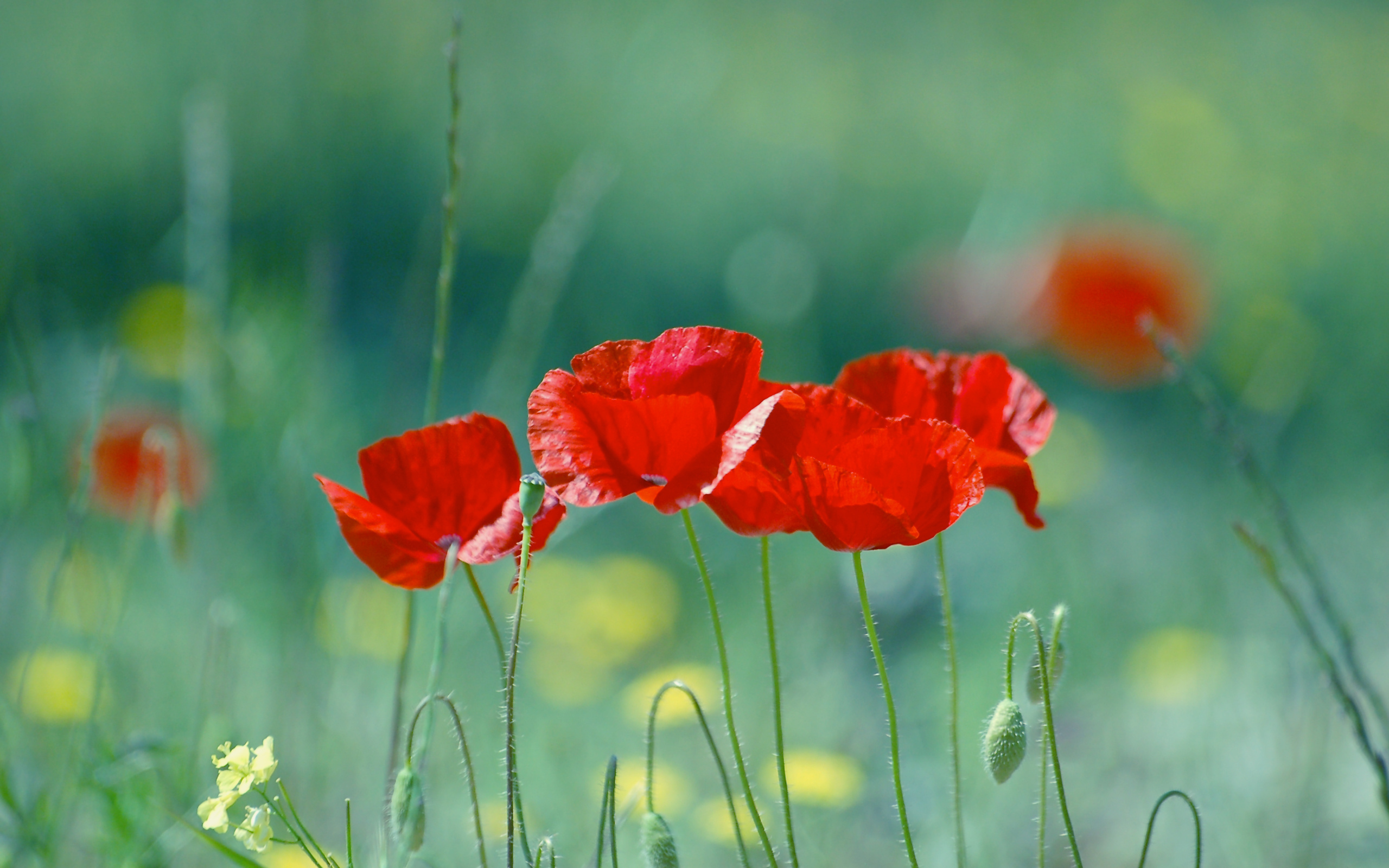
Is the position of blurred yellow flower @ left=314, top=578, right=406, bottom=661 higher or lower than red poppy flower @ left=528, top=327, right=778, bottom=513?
higher

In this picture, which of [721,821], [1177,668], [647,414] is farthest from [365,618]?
[1177,668]

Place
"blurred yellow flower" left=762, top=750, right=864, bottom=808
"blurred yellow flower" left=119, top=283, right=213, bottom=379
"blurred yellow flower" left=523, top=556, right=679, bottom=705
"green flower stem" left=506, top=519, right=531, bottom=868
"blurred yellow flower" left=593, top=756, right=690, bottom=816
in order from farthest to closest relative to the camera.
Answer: "blurred yellow flower" left=119, top=283, right=213, bottom=379
"blurred yellow flower" left=523, top=556, right=679, bottom=705
"blurred yellow flower" left=593, top=756, right=690, bottom=816
"blurred yellow flower" left=762, top=750, right=864, bottom=808
"green flower stem" left=506, top=519, right=531, bottom=868

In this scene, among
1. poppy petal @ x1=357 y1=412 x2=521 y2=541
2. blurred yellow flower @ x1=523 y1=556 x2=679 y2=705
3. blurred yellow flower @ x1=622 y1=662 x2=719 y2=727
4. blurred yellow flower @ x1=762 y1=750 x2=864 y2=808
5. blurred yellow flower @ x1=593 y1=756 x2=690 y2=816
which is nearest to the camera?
poppy petal @ x1=357 y1=412 x2=521 y2=541

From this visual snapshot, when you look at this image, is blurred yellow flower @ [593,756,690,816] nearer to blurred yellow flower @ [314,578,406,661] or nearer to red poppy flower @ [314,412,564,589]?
blurred yellow flower @ [314,578,406,661]

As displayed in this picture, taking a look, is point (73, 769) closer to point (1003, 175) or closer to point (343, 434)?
point (343, 434)

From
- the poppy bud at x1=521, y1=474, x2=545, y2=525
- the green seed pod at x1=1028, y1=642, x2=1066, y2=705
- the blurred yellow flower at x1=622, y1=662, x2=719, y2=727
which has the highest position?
the poppy bud at x1=521, y1=474, x2=545, y2=525

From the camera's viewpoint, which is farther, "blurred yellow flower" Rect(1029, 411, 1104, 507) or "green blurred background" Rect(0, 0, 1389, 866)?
"blurred yellow flower" Rect(1029, 411, 1104, 507)

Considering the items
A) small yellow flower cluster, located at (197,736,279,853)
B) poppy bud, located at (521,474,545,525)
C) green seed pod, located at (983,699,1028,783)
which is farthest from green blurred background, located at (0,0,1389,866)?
green seed pod, located at (983,699,1028,783)

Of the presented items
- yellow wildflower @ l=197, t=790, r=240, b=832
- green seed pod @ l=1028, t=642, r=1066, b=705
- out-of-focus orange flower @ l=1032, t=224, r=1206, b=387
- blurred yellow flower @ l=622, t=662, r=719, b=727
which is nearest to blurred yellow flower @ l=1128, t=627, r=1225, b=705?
out-of-focus orange flower @ l=1032, t=224, r=1206, b=387

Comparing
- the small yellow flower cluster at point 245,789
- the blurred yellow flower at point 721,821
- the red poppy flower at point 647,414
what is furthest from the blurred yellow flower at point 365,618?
the red poppy flower at point 647,414
